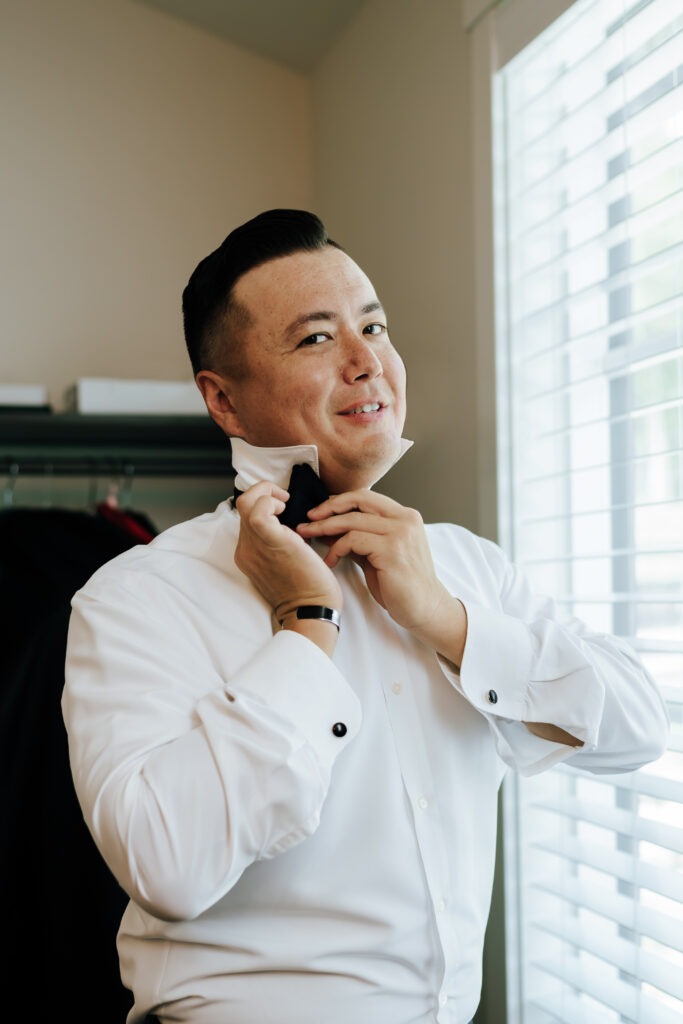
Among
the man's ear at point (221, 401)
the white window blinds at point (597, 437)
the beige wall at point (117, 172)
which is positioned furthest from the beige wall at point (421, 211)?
the man's ear at point (221, 401)

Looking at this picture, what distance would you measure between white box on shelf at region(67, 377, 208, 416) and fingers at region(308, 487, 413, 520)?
3.12 feet

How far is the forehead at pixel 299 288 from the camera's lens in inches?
44.4

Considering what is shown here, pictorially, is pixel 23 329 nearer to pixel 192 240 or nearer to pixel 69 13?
pixel 192 240

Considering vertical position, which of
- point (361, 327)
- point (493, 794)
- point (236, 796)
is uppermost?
point (361, 327)

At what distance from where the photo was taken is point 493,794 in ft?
A: 3.78

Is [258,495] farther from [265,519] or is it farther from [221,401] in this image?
[221,401]

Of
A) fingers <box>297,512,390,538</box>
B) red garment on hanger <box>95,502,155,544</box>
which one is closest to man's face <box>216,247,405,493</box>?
fingers <box>297,512,390,538</box>

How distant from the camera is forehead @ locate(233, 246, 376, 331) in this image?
1.13m

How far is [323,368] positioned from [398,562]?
0.28m

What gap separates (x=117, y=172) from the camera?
2.29 m

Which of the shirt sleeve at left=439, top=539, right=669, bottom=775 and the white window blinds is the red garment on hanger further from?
the shirt sleeve at left=439, top=539, right=669, bottom=775

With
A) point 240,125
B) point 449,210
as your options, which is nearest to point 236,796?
point 449,210

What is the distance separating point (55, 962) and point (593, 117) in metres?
1.64

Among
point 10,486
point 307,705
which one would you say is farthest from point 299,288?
point 10,486
